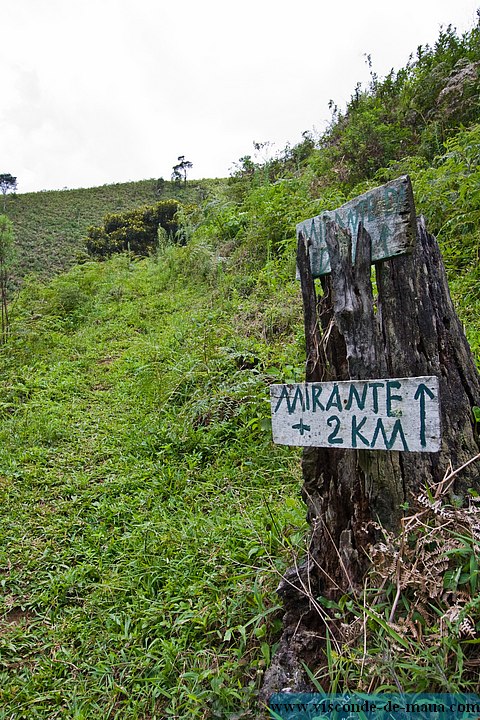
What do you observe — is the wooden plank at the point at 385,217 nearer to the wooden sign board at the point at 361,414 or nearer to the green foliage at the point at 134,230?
the wooden sign board at the point at 361,414

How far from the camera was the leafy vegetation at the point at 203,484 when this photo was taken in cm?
137

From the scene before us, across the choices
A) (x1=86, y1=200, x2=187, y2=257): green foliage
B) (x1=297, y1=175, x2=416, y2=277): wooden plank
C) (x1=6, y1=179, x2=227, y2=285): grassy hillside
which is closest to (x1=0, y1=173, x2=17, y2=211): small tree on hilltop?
(x1=6, y1=179, x2=227, y2=285): grassy hillside

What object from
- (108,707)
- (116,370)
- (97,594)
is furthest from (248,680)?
(116,370)

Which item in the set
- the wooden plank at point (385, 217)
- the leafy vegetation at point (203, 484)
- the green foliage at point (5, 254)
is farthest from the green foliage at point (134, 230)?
the wooden plank at point (385, 217)

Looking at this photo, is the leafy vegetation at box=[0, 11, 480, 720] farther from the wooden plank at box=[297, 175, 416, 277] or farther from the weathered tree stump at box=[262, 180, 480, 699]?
the wooden plank at box=[297, 175, 416, 277]

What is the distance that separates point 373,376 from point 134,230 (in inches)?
601

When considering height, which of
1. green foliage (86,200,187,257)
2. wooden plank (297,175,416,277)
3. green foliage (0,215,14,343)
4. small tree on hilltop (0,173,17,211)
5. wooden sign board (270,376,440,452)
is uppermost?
small tree on hilltop (0,173,17,211)

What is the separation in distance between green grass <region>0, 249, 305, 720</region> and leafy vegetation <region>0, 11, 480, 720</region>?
11 mm

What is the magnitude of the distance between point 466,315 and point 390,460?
2.16 meters

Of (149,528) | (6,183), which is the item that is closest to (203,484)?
(149,528)

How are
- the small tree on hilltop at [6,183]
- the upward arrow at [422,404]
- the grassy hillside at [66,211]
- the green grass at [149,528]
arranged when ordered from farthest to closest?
the small tree on hilltop at [6,183]
the grassy hillside at [66,211]
the green grass at [149,528]
the upward arrow at [422,404]

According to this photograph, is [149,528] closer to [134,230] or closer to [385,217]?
[385,217]

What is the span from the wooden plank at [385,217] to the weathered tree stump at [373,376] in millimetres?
28

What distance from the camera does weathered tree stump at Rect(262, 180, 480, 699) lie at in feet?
4.69
